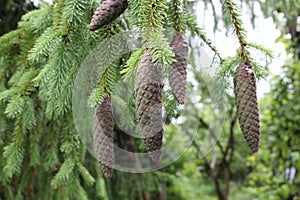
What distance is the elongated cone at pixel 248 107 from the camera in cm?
68

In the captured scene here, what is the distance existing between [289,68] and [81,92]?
2.46 metres

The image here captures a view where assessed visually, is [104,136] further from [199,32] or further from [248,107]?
[199,32]

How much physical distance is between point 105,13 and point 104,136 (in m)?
0.21

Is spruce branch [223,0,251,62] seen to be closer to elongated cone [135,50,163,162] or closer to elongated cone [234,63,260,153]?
elongated cone [234,63,260,153]

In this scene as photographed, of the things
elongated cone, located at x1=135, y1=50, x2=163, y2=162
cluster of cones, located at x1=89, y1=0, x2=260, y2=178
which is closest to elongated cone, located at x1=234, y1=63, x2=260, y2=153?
cluster of cones, located at x1=89, y1=0, x2=260, y2=178

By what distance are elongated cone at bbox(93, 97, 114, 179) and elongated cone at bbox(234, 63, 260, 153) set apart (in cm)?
23

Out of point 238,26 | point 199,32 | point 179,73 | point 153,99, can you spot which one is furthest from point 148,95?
point 199,32

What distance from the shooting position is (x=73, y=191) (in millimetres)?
1345

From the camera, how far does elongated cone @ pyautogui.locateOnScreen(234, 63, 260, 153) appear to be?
2.22ft

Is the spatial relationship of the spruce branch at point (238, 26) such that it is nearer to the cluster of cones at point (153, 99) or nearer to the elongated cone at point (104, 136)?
the cluster of cones at point (153, 99)

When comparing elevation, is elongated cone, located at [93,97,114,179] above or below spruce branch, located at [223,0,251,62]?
below

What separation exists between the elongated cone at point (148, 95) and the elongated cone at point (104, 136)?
0.12m

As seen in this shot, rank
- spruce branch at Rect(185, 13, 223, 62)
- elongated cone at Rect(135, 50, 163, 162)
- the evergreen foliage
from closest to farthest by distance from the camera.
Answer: elongated cone at Rect(135, 50, 163, 162) → the evergreen foliage → spruce branch at Rect(185, 13, 223, 62)

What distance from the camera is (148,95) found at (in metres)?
0.58
